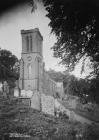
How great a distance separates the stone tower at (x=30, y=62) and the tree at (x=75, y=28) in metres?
29.6

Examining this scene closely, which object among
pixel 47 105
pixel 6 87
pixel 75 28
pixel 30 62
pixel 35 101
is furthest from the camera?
pixel 6 87

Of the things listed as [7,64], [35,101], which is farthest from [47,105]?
[7,64]

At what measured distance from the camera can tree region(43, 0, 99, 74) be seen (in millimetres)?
4816

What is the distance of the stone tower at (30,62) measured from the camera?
36.1m

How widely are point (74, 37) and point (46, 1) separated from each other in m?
1.52

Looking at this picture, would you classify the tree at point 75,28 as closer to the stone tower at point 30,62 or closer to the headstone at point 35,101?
the headstone at point 35,101

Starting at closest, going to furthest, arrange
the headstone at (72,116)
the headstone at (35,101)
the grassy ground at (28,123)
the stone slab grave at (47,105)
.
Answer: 1. the grassy ground at (28,123)
2. the headstone at (72,116)
3. the stone slab grave at (47,105)
4. the headstone at (35,101)

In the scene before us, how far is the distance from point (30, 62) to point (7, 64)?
13.2 meters

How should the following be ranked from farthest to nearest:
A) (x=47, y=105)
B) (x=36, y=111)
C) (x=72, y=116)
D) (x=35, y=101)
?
(x=35, y=101) < (x=47, y=105) < (x=36, y=111) < (x=72, y=116)

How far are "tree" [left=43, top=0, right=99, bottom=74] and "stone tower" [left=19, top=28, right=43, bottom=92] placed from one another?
2964 cm

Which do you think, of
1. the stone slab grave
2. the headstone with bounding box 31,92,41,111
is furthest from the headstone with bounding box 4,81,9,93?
the stone slab grave

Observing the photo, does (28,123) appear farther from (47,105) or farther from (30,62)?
(30,62)

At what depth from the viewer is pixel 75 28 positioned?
17.8 feet

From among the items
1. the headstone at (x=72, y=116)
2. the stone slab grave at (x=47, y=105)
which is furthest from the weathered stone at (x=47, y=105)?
the headstone at (x=72, y=116)
